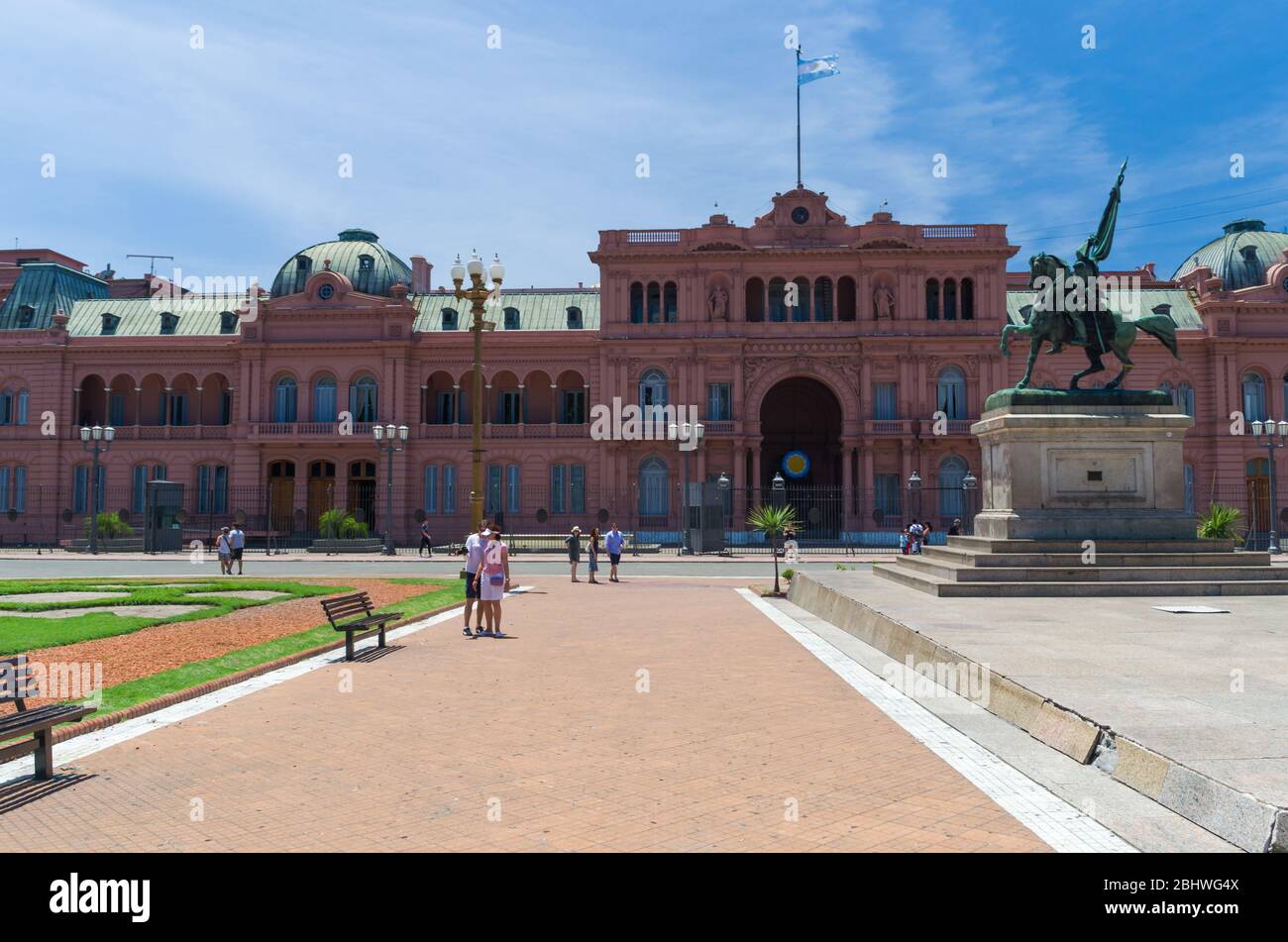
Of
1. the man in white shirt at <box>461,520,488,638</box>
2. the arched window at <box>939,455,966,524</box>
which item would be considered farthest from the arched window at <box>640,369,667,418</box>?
the man in white shirt at <box>461,520,488,638</box>

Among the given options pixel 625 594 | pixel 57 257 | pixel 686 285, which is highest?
pixel 57 257

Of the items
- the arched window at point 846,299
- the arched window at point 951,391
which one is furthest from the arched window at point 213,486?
the arched window at point 951,391

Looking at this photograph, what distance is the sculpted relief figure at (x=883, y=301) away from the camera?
4612 centimetres

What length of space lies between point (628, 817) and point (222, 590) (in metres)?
17.6

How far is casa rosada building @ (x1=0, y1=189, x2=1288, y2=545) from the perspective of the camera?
46.2 metres

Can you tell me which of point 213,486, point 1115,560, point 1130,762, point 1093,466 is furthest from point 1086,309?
point 213,486

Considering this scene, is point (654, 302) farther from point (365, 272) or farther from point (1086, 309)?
point (1086, 309)

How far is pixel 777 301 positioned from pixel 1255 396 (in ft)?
85.6

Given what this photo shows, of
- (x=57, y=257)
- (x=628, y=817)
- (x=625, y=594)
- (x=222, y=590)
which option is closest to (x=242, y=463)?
(x=57, y=257)

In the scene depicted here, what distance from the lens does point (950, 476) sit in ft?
151

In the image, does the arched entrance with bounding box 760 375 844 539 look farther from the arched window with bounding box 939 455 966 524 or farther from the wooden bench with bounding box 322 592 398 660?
the wooden bench with bounding box 322 592 398 660

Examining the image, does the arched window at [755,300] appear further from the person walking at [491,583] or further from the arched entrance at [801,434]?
the person walking at [491,583]

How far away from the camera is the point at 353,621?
41.0 feet
